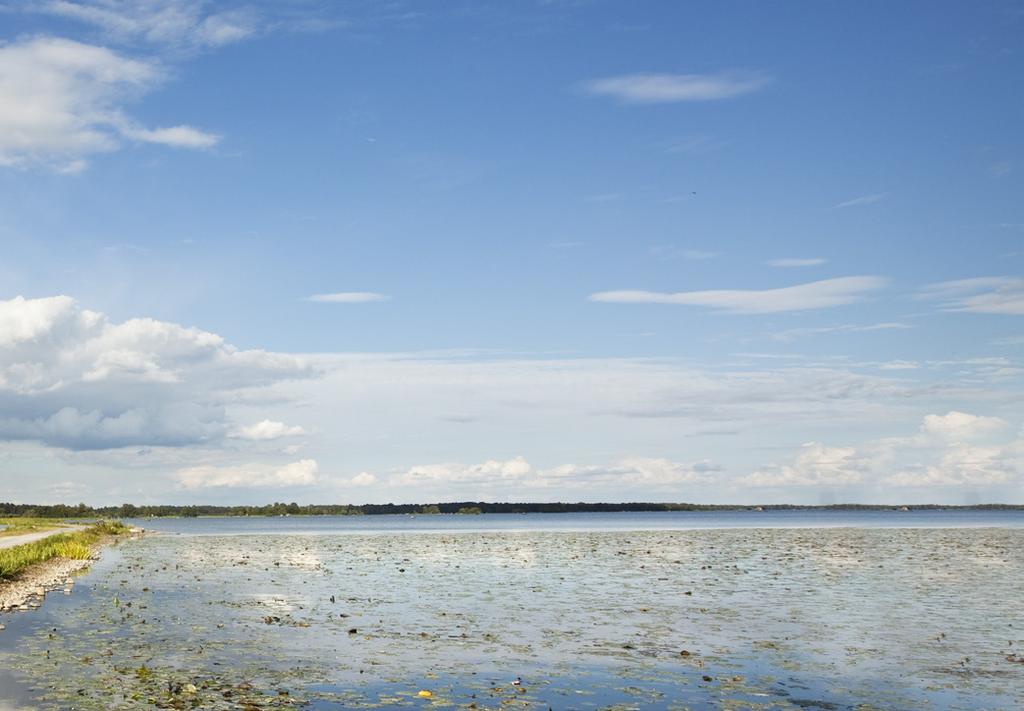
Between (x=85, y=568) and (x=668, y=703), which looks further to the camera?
(x=85, y=568)

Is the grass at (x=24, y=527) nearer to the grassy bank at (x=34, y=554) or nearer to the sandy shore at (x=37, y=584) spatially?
the grassy bank at (x=34, y=554)

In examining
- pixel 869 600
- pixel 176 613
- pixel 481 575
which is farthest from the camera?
pixel 481 575

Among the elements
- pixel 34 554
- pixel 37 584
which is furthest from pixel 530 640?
pixel 34 554

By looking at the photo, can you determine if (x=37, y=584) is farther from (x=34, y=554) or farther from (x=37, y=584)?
(x=34, y=554)

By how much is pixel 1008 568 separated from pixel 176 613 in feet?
185

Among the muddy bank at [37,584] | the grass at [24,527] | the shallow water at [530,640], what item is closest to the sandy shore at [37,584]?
the muddy bank at [37,584]

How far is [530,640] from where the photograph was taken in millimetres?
32656

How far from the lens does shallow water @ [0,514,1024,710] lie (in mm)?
23828

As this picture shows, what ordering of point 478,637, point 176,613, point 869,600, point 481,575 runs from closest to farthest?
1. point 478,637
2. point 176,613
3. point 869,600
4. point 481,575

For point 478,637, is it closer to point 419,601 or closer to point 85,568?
point 419,601

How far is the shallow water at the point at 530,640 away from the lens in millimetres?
23828

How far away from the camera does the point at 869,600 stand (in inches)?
1742

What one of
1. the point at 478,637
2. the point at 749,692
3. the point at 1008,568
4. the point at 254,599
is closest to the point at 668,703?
the point at 749,692

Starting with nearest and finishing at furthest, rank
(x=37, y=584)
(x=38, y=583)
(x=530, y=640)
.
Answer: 1. (x=530, y=640)
2. (x=37, y=584)
3. (x=38, y=583)
